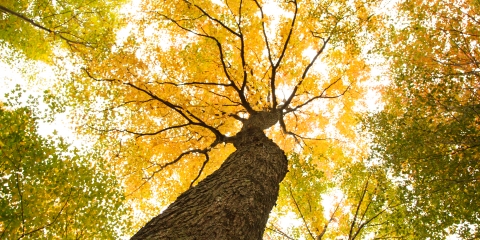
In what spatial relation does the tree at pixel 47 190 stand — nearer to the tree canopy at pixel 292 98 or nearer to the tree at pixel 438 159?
the tree canopy at pixel 292 98

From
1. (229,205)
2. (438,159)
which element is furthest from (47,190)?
(438,159)

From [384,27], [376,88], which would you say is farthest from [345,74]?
[376,88]

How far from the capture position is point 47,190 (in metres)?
5.23

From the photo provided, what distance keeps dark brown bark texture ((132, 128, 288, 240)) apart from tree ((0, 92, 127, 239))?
241 centimetres

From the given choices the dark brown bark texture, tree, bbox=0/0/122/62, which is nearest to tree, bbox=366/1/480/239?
the dark brown bark texture

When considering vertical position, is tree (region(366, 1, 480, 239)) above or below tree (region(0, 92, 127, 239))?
Answer: above

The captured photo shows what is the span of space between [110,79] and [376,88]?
896cm

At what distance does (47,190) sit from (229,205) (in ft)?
11.9

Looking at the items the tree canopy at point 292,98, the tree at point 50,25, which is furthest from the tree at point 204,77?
the tree at point 50,25

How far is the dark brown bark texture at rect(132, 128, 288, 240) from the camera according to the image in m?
3.14

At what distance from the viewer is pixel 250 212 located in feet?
11.9

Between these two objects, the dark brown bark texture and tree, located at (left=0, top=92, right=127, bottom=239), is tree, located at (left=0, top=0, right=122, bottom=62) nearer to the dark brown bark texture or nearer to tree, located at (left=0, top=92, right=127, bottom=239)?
tree, located at (left=0, top=92, right=127, bottom=239)

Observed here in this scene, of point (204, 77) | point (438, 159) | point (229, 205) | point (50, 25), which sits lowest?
point (229, 205)

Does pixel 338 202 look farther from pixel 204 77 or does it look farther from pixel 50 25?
pixel 50 25
